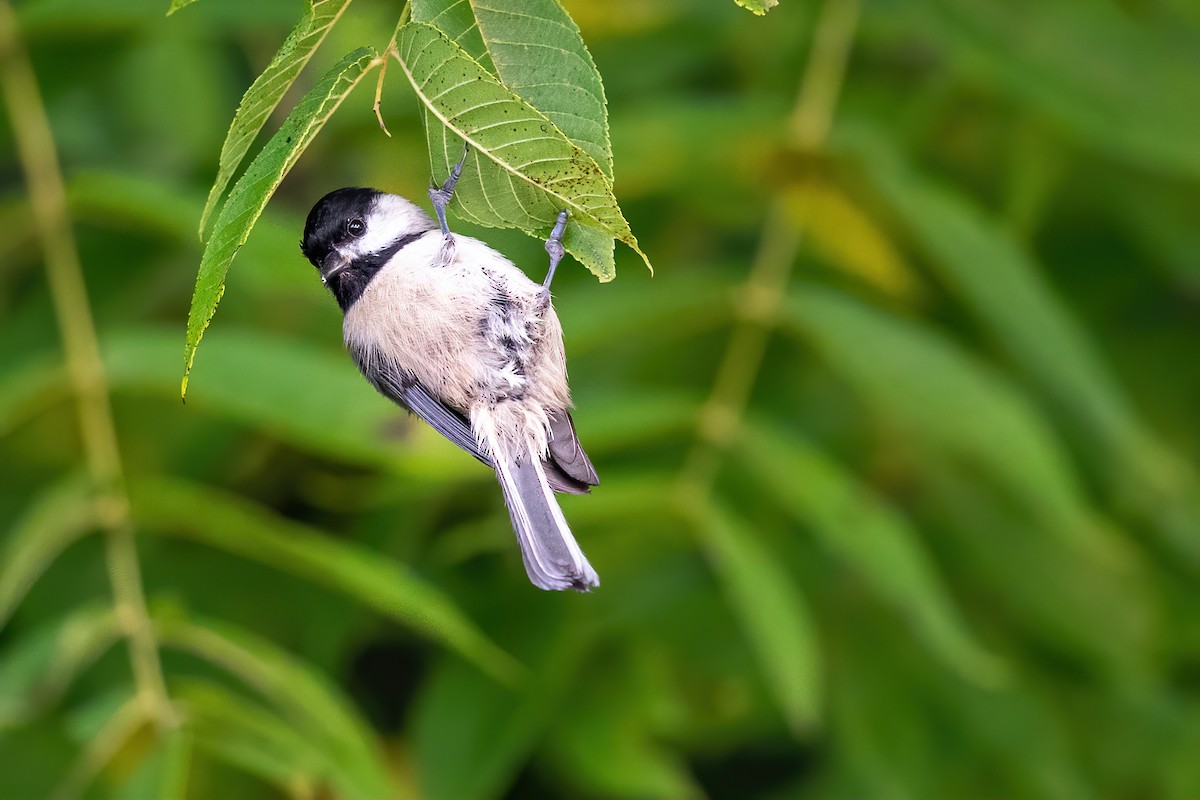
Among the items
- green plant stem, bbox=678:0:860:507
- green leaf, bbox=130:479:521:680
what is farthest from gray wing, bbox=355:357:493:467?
green plant stem, bbox=678:0:860:507

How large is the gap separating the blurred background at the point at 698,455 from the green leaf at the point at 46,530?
10 millimetres

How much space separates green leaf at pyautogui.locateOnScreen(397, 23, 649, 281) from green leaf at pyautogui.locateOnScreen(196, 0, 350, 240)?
0.18ft

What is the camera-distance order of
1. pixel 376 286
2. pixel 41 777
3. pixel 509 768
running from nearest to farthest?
pixel 376 286
pixel 41 777
pixel 509 768

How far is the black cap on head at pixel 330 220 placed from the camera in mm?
1301

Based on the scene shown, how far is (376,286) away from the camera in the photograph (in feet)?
5.24

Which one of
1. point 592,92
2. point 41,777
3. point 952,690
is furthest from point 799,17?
point 592,92

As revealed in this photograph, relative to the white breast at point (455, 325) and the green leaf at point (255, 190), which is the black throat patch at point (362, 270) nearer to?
the white breast at point (455, 325)

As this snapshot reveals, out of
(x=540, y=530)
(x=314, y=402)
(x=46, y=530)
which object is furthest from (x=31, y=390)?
(x=540, y=530)

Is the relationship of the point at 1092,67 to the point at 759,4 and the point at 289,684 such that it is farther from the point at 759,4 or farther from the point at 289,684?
the point at 759,4

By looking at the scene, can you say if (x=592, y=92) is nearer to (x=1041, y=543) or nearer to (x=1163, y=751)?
(x=1041, y=543)

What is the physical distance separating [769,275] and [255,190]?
194cm

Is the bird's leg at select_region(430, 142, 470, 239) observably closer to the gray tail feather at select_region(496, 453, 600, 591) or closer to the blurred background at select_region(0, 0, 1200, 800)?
the gray tail feather at select_region(496, 453, 600, 591)

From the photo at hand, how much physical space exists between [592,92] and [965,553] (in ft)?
8.47

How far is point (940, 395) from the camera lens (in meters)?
2.45
